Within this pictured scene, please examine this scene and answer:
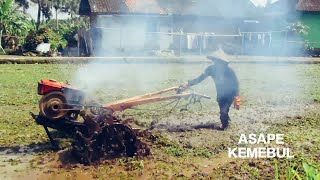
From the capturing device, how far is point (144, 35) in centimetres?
2344

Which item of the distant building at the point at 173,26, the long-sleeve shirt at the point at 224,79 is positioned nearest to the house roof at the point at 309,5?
the distant building at the point at 173,26

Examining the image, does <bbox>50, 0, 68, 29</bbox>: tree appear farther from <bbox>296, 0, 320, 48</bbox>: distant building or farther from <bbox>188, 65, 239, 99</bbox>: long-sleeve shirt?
<bbox>188, 65, 239, 99</bbox>: long-sleeve shirt

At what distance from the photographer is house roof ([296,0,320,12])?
89.2ft

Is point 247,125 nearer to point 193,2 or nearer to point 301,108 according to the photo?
point 301,108

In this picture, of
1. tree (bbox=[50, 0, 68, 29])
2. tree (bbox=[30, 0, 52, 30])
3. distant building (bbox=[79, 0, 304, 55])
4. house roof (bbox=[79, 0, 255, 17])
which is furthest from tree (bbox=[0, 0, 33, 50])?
tree (bbox=[50, 0, 68, 29])

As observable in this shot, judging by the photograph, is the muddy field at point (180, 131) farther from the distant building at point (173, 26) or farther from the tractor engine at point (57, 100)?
the distant building at point (173, 26)

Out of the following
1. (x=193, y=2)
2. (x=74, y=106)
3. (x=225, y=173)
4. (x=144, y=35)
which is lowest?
(x=225, y=173)

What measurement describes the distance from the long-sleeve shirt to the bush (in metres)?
16.9

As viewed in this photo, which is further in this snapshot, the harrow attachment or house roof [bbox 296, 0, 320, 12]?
house roof [bbox 296, 0, 320, 12]

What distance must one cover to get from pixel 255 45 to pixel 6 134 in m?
20.0

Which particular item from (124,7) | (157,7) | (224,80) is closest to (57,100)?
(224,80)

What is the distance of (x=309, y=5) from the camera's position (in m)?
27.5

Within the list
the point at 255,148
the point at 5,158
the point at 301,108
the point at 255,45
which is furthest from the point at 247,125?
the point at 255,45

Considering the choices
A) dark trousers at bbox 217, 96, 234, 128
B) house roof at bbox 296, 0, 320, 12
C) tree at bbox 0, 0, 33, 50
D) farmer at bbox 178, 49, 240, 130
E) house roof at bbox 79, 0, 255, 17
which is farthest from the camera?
house roof at bbox 296, 0, 320, 12
